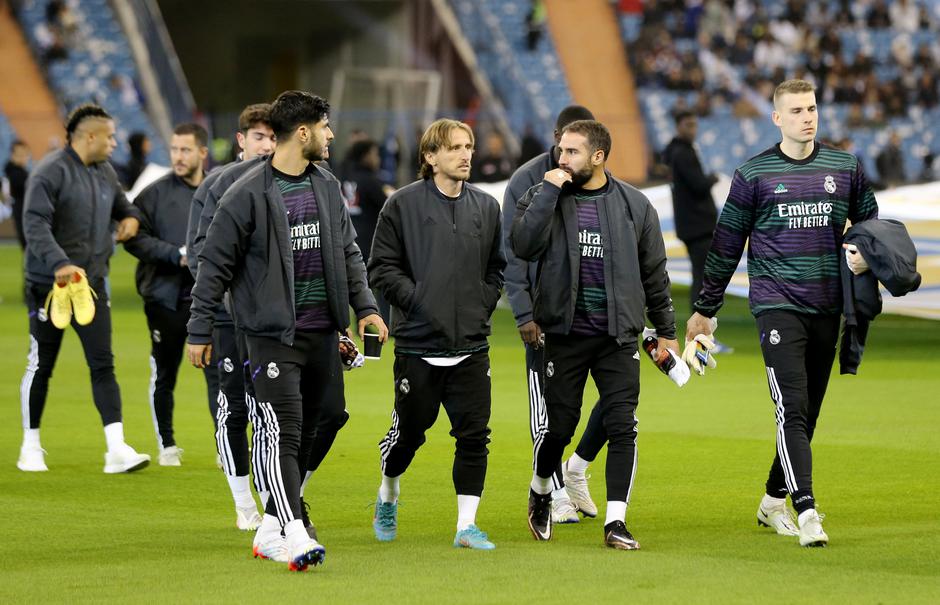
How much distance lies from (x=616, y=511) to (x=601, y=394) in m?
0.54

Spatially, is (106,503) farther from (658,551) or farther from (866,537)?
(866,537)

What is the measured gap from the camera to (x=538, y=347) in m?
7.68

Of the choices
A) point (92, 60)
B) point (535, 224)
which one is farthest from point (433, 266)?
point (92, 60)

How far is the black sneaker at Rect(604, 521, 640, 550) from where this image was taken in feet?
23.1

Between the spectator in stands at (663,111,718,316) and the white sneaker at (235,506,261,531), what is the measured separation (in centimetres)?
855

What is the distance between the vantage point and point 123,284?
24469mm

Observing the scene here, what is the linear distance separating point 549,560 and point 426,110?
111 ft

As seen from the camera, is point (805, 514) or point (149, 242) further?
point (149, 242)

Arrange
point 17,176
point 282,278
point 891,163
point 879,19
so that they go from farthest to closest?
point 879,19
point 891,163
point 17,176
point 282,278

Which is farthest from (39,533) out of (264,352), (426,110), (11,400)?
(426,110)

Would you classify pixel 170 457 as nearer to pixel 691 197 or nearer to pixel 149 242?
pixel 149 242

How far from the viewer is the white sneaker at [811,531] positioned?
23.2ft

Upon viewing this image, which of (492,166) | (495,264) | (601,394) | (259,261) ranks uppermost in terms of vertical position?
(259,261)

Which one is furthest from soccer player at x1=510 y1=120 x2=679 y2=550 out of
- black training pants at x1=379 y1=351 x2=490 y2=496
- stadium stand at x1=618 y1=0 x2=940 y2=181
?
stadium stand at x1=618 y1=0 x2=940 y2=181
